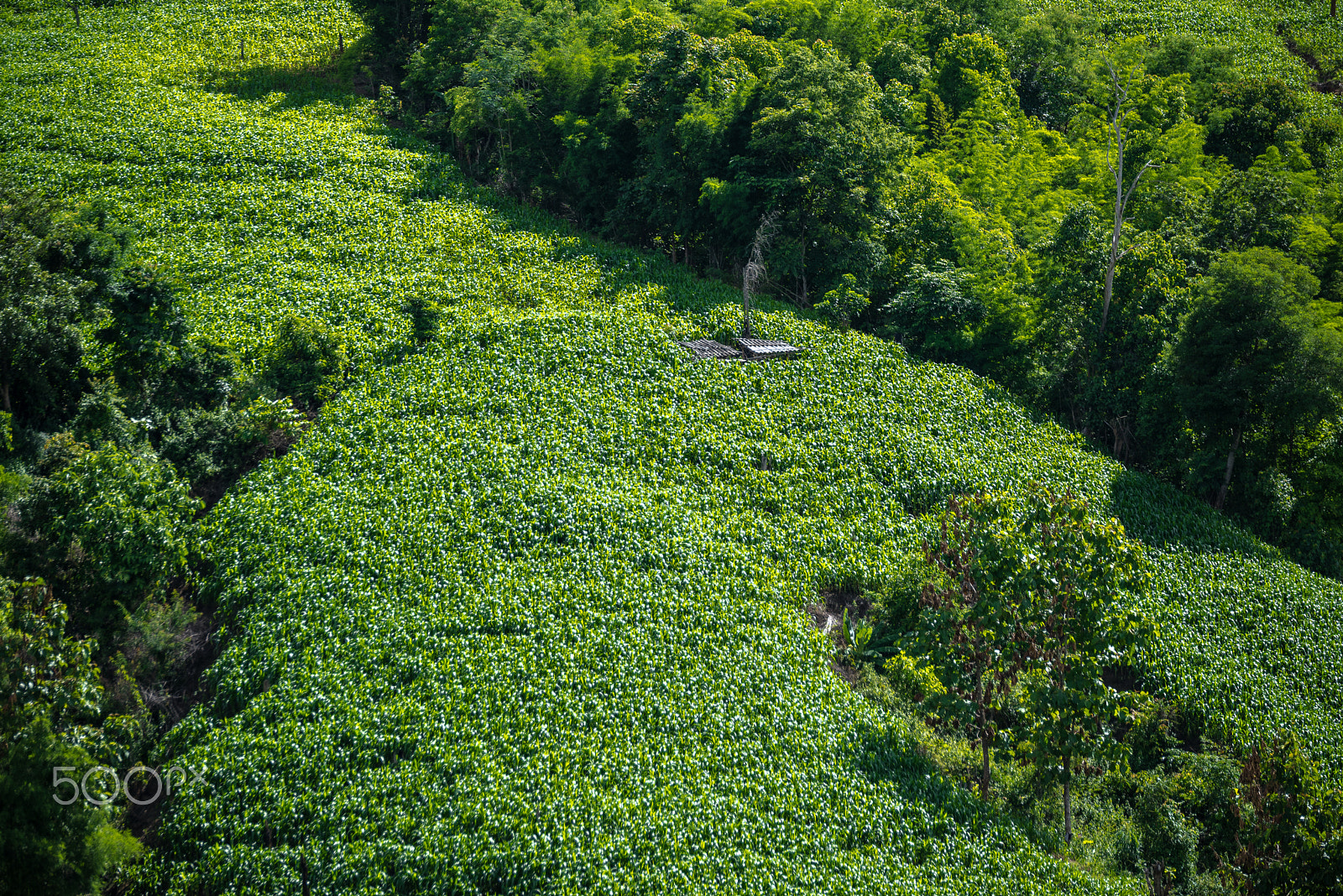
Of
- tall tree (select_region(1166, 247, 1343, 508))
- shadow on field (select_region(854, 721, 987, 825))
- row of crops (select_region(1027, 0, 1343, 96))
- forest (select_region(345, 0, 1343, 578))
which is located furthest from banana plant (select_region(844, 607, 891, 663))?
row of crops (select_region(1027, 0, 1343, 96))

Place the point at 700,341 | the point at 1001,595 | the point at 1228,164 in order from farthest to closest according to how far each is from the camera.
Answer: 1. the point at 1228,164
2. the point at 700,341
3. the point at 1001,595

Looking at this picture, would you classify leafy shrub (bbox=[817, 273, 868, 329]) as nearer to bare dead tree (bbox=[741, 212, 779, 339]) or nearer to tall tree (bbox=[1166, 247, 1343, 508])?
bare dead tree (bbox=[741, 212, 779, 339])

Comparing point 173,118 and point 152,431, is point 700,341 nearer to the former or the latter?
point 152,431

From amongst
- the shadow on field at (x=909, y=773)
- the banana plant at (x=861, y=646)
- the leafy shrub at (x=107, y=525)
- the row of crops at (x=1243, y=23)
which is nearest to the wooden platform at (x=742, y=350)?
the banana plant at (x=861, y=646)

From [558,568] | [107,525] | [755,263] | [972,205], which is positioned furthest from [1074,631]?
[972,205]

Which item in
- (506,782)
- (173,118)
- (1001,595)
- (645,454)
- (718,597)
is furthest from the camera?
(173,118)

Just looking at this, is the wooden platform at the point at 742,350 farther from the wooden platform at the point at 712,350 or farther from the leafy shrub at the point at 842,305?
the leafy shrub at the point at 842,305

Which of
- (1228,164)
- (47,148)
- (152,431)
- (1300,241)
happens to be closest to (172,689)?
(152,431)
